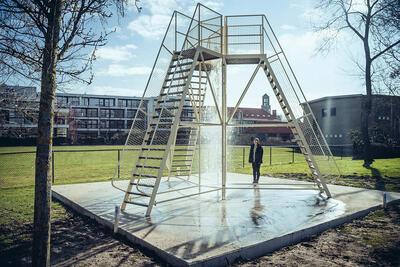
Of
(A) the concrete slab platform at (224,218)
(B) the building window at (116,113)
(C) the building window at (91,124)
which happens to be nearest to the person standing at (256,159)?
(A) the concrete slab platform at (224,218)

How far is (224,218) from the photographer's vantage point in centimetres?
785

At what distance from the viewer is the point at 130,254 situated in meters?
5.94

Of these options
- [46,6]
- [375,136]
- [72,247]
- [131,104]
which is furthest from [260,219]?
[131,104]

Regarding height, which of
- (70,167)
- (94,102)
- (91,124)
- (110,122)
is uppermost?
(94,102)

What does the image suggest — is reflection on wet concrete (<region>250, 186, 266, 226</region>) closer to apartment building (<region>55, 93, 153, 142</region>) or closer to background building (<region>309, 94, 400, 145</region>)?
background building (<region>309, 94, 400, 145</region>)

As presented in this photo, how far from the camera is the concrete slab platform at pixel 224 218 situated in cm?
580

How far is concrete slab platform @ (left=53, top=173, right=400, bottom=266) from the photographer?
5.80 metres

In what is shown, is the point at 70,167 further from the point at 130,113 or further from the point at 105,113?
the point at 130,113

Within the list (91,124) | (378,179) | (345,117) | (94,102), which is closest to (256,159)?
(378,179)

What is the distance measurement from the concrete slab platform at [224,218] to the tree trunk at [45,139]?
6.61ft

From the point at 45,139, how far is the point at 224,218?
15.7ft

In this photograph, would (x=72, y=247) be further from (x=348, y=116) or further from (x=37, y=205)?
(x=348, y=116)

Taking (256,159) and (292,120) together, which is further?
(256,159)

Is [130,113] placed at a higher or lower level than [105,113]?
higher
